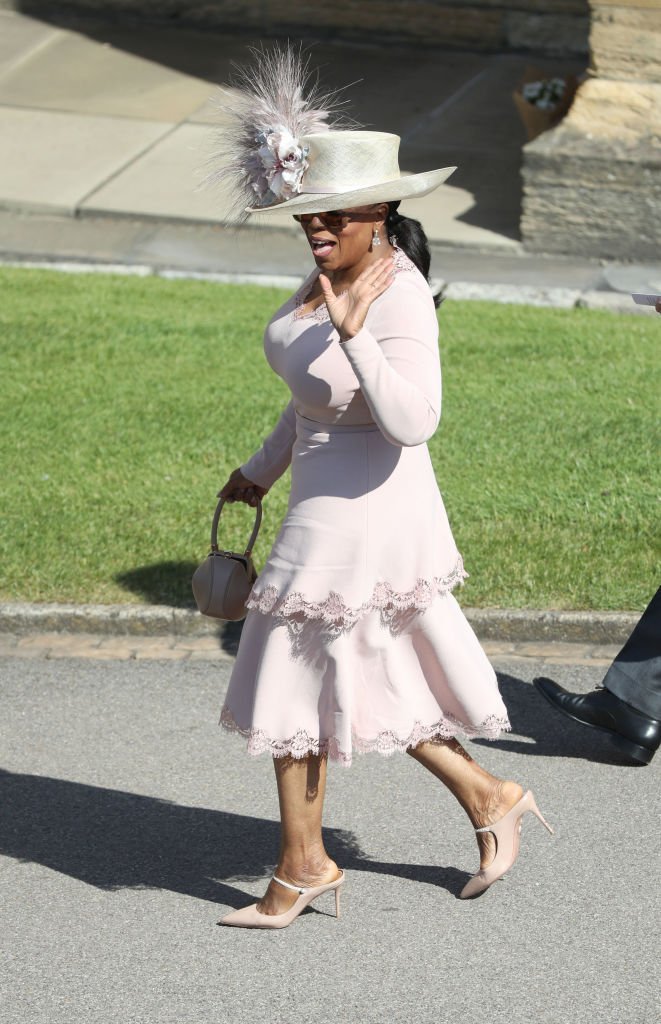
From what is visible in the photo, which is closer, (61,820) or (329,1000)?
(329,1000)

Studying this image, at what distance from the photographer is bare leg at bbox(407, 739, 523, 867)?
4.38 meters

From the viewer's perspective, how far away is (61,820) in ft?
16.5

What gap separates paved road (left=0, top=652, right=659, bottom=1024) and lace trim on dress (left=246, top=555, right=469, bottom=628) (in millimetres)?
937

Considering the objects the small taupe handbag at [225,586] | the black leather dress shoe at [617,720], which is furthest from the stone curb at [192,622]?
the small taupe handbag at [225,586]

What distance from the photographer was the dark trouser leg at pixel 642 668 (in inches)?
208

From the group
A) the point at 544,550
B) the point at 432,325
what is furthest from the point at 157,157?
the point at 432,325

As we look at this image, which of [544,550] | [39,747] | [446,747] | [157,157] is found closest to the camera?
[446,747]

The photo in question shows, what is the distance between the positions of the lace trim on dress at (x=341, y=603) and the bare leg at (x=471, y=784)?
0.45 metres

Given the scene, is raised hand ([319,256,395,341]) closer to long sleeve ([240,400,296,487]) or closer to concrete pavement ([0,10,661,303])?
long sleeve ([240,400,296,487])

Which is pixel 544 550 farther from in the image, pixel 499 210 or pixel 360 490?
pixel 499 210

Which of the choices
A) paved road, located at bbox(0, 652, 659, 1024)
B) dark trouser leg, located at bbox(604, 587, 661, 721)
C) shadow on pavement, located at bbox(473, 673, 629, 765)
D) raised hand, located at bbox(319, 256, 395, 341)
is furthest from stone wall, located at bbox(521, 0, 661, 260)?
raised hand, located at bbox(319, 256, 395, 341)

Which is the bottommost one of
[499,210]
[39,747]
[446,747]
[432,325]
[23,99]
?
[23,99]

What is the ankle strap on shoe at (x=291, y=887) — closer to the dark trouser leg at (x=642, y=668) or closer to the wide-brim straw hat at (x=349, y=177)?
the dark trouser leg at (x=642, y=668)

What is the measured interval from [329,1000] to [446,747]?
2.51 feet
